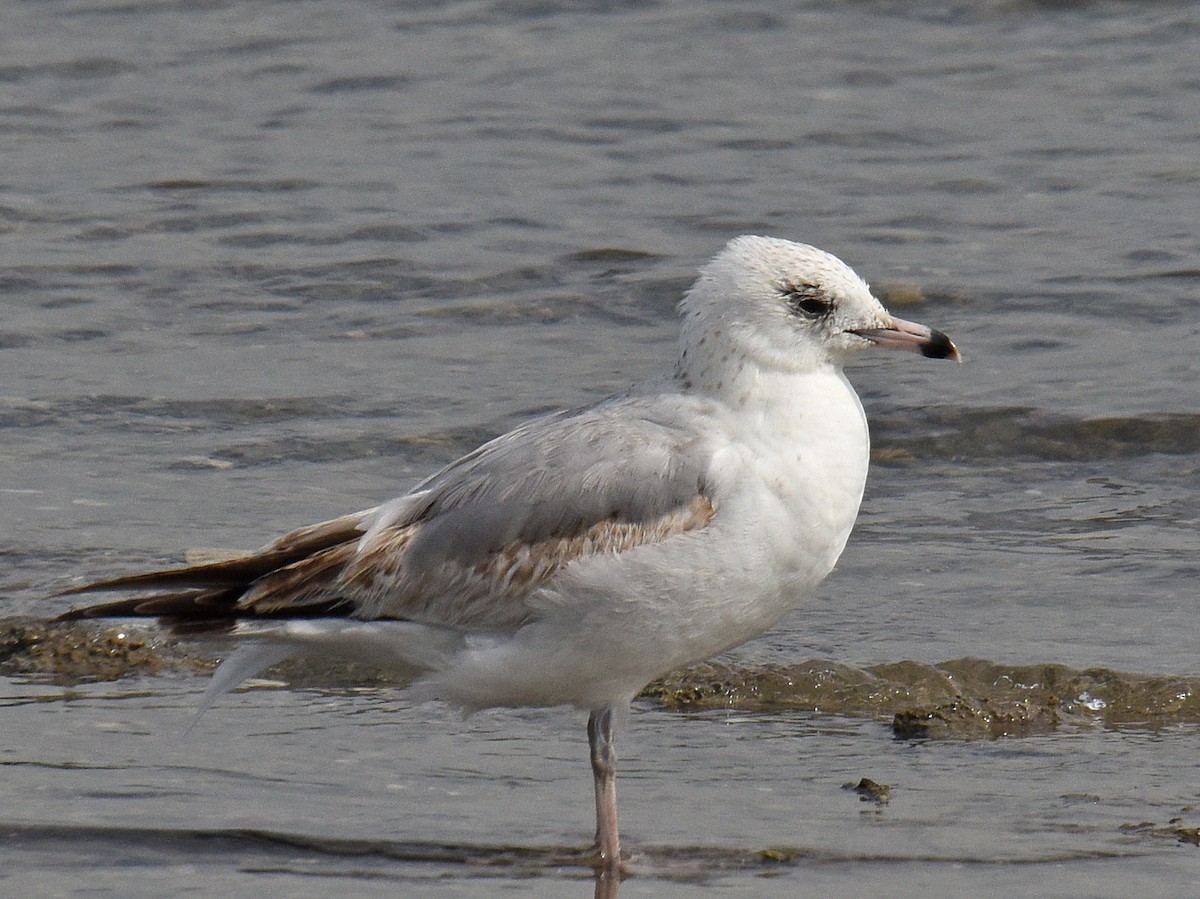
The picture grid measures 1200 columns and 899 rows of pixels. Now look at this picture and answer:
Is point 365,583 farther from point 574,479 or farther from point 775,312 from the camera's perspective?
point 775,312

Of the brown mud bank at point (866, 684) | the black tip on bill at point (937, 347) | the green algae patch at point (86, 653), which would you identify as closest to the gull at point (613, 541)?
the black tip on bill at point (937, 347)

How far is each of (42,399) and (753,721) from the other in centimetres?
471

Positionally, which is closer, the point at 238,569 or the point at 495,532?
the point at 495,532

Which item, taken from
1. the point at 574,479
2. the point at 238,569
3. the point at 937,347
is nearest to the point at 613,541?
the point at 574,479

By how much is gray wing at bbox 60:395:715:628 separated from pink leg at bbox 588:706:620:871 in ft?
1.27

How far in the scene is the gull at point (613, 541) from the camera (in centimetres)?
560

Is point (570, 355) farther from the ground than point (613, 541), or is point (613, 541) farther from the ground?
point (613, 541)

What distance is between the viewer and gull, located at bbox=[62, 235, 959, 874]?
5.60 m

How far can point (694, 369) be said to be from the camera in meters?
5.96

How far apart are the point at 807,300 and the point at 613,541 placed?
0.95 metres

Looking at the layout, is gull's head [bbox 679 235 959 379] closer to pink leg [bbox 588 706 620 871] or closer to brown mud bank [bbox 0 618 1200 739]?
pink leg [bbox 588 706 620 871]

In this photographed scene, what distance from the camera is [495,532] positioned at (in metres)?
5.80

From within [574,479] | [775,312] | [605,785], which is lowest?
[605,785]

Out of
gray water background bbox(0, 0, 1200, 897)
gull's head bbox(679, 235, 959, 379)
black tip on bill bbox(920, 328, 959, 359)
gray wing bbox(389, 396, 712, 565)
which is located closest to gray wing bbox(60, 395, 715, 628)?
gray wing bbox(389, 396, 712, 565)
